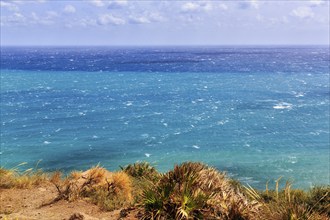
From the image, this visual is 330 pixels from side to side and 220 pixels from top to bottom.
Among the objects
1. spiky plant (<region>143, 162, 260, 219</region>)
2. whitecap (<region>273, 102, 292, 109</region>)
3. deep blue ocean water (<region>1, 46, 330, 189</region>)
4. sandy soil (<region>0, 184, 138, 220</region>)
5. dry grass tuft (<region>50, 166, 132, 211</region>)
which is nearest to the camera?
spiky plant (<region>143, 162, 260, 219</region>)

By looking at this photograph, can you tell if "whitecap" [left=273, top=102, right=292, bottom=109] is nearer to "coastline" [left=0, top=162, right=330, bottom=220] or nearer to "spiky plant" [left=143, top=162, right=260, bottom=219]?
"coastline" [left=0, top=162, right=330, bottom=220]

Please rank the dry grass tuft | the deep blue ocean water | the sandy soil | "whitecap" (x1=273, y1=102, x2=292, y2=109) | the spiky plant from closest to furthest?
1. the spiky plant
2. the sandy soil
3. the dry grass tuft
4. the deep blue ocean water
5. "whitecap" (x1=273, y1=102, x2=292, y2=109)

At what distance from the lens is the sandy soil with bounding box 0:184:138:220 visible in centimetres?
1118

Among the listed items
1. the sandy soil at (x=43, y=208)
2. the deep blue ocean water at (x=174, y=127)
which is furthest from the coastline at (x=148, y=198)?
the deep blue ocean water at (x=174, y=127)

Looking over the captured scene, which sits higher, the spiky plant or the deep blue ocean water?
the spiky plant

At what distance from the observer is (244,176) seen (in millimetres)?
28000

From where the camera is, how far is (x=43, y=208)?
41.7ft

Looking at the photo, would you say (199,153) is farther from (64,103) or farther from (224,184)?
(64,103)

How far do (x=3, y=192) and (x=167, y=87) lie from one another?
61692 mm

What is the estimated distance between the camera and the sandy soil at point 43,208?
11180 millimetres

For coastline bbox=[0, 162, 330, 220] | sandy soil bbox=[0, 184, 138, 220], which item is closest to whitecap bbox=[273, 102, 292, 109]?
coastline bbox=[0, 162, 330, 220]

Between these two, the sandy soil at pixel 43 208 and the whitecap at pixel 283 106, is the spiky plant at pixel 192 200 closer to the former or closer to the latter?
the sandy soil at pixel 43 208

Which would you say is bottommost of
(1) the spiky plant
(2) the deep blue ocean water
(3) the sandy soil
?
(2) the deep blue ocean water

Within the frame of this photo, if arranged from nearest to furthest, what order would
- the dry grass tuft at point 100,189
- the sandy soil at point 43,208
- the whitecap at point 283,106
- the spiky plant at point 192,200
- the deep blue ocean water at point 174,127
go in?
the spiky plant at point 192,200
the sandy soil at point 43,208
the dry grass tuft at point 100,189
the deep blue ocean water at point 174,127
the whitecap at point 283,106
